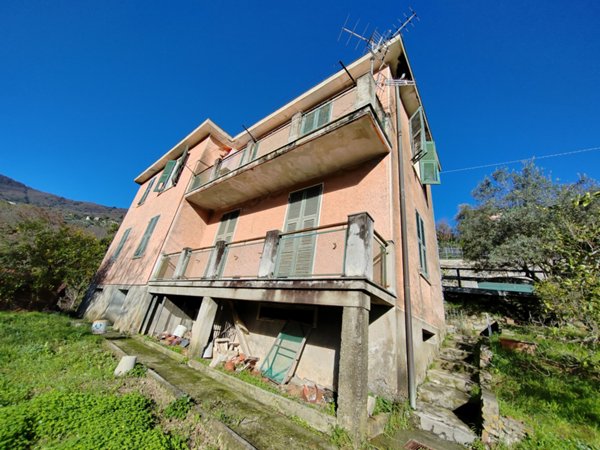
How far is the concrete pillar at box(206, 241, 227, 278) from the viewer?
21.1 feet

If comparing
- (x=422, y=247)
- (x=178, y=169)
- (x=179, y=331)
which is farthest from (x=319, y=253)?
(x=178, y=169)

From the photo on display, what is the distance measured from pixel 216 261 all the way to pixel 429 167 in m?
7.25

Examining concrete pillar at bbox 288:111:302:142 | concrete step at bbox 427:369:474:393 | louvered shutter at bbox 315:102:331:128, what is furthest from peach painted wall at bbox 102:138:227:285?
concrete step at bbox 427:369:474:393

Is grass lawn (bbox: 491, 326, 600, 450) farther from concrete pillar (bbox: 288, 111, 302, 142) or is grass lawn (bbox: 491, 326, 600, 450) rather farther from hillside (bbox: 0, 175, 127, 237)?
hillside (bbox: 0, 175, 127, 237)

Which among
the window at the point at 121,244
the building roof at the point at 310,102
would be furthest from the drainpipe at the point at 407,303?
the window at the point at 121,244

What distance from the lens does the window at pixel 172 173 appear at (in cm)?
1186

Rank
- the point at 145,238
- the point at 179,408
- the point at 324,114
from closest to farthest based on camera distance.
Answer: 1. the point at 179,408
2. the point at 324,114
3. the point at 145,238

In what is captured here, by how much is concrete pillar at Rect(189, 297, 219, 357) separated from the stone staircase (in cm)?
487

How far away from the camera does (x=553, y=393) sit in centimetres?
433

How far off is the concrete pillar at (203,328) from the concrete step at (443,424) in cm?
487

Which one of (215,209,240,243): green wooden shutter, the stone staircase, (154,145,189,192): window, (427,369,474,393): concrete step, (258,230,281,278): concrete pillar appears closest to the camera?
the stone staircase

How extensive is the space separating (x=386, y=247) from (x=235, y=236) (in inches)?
227

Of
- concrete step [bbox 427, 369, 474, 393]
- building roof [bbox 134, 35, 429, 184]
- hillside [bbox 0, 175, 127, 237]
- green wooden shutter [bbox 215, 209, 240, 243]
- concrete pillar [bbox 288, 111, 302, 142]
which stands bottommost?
concrete step [bbox 427, 369, 474, 393]

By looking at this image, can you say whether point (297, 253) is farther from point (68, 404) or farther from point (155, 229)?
point (155, 229)
